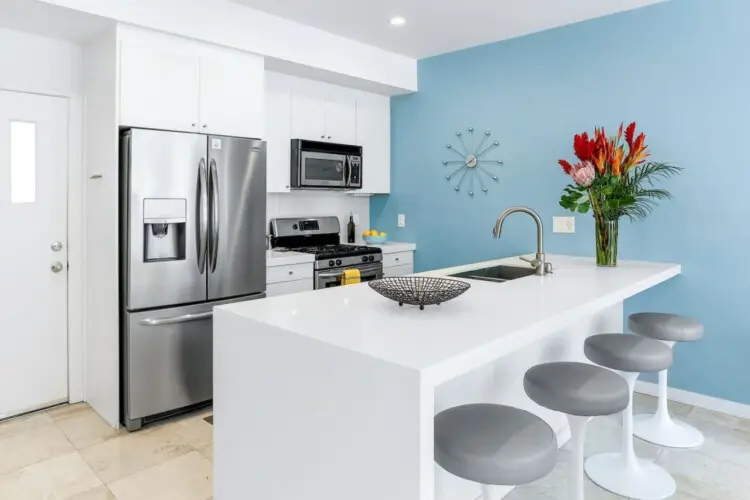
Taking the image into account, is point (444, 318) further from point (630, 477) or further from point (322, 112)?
point (322, 112)

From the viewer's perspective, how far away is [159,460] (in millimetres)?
2598

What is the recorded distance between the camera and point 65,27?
288 centimetres

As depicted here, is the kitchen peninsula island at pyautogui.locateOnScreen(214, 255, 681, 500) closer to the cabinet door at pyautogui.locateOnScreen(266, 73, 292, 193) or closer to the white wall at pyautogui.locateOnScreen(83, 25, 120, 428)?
the white wall at pyautogui.locateOnScreen(83, 25, 120, 428)

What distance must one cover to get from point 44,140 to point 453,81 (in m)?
3.04

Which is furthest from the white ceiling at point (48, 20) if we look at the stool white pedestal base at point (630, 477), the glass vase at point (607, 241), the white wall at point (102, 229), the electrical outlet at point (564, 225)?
the stool white pedestal base at point (630, 477)

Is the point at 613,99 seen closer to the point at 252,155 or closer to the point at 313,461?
the point at 252,155

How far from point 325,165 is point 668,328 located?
2730 mm

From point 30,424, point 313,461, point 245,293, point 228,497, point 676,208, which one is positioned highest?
point 676,208

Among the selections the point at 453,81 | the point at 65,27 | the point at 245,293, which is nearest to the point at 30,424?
the point at 245,293

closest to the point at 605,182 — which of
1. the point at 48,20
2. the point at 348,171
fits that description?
the point at 348,171

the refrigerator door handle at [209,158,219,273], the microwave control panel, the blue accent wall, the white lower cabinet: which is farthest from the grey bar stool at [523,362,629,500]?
the microwave control panel

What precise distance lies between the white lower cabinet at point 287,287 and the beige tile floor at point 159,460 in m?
0.93

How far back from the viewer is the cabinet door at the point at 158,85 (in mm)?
→ 2857

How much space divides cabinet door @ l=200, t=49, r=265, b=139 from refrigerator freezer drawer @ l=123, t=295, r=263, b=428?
115cm
